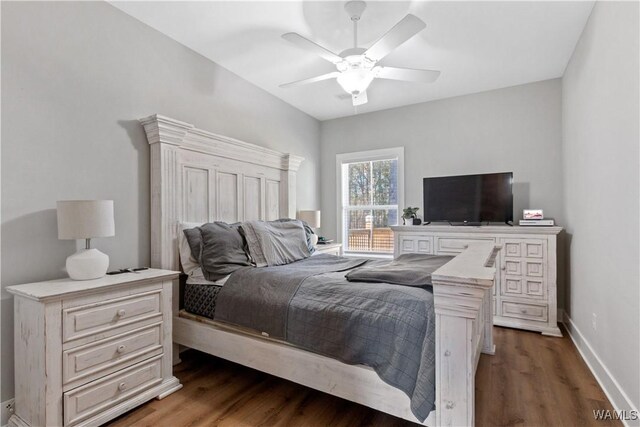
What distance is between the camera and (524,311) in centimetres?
330

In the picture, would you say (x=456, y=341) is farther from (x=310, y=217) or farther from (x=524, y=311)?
(x=310, y=217)

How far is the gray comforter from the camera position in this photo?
1477 millimetres

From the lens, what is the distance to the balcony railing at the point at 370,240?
15.3ft

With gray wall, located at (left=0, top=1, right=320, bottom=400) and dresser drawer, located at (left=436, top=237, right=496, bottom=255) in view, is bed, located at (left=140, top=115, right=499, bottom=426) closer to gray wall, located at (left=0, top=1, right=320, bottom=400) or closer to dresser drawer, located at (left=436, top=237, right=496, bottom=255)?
gray wall, located at (left=0, top=1, right=320, bottom=400)

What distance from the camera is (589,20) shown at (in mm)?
2439

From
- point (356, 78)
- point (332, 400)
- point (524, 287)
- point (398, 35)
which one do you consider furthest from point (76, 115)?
point (524, 287)

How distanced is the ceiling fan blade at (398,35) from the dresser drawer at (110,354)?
7.70 feet

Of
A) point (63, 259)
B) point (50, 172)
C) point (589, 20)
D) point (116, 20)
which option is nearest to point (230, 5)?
point (116, 20)

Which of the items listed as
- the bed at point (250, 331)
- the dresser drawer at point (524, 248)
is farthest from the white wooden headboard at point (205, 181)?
the dresser drawer at point (524, 248)

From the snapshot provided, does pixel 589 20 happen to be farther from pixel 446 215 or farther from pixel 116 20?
pixel 116 20

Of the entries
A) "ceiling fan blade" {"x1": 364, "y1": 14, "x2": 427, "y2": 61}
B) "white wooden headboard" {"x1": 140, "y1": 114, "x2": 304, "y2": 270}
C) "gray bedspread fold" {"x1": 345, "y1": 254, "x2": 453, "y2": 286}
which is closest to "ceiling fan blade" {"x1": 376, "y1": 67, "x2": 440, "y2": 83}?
"ceiling fan blade" {"x1": 364, "y1": 14, "x2": 427, "y2": 61}

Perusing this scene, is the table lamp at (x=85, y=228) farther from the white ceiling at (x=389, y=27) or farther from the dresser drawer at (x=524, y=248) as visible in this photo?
the dresser drawer at (x=524, y=248)

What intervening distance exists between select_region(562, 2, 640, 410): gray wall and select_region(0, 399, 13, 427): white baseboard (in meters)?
3.38

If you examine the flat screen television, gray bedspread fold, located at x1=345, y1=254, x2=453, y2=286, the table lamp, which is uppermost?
the flat screen television
